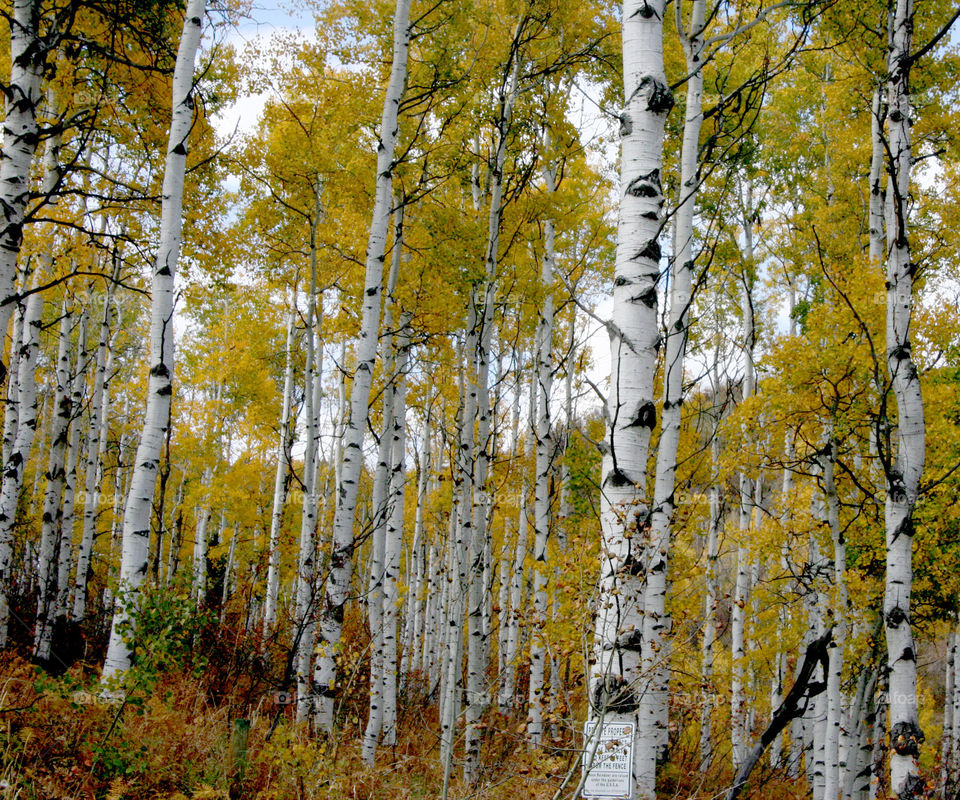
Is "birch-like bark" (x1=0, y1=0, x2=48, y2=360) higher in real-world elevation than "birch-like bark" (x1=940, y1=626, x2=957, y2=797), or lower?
higher

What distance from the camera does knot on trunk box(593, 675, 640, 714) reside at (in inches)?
91.5

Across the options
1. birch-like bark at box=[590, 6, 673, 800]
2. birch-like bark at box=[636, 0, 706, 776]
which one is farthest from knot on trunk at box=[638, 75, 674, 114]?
birch-like bark at box=[636, 0, 706, 776]

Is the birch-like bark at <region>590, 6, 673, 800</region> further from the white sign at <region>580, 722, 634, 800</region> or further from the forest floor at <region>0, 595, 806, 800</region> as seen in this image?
the forest floor at <region>0, 595, 806, 800</region>

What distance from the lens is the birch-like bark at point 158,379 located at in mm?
4344

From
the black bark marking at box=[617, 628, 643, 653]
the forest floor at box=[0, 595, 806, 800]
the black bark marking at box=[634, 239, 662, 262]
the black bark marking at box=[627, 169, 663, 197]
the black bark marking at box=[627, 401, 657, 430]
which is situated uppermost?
the black bark marking at box=[627, 169, 663, 197]

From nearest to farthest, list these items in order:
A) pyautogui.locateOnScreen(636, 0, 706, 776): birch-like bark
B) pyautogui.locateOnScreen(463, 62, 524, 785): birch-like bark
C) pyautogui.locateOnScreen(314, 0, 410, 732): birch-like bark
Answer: pyautogui.locateOnScreen(636, 0, 706, 776): birch-like bark → pyautogui.locateOnScreen(314, 0, 410, 732): birch-like bark → pyautogui.locateOnScreen(463, 62, 524, 785): birch-like bark

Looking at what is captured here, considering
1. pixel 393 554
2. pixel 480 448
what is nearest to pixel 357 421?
pixel 480 448

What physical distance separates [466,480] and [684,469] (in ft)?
27.1

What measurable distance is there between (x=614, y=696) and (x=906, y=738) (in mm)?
3142

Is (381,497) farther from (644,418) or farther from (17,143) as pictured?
(644,418)

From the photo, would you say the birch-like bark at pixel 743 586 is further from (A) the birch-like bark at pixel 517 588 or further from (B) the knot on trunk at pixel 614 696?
(B) the knot on trunk at pixel 614 696

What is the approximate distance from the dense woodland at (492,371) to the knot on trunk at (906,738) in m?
0.02

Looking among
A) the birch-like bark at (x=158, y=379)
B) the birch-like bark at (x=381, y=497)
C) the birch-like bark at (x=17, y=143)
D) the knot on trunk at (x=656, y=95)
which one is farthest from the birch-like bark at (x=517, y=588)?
the knot on trunk at (x=656, y=95)

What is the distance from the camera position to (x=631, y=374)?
256 cm
